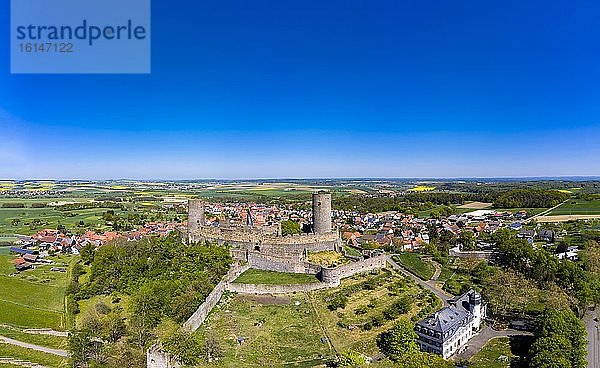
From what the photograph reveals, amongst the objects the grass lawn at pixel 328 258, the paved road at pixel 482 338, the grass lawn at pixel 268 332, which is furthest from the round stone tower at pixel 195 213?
the paved road at pixel 482 338

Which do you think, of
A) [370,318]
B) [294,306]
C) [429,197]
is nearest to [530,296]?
[370,318]

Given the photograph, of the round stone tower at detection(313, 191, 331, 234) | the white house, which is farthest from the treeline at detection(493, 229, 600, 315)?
the round stone tower at detection(313, 191, 331, 234)

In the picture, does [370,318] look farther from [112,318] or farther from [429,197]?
[429,197]

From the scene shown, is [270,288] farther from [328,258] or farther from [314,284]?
[328,258]

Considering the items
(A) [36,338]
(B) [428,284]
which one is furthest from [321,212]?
(A) [36,338]

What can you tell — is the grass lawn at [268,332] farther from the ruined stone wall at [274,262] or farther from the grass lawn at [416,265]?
the grass lawn at [416,265]

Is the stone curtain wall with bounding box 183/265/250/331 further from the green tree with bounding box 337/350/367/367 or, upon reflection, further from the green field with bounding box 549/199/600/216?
the green field with bounding box 549/199/600/216
